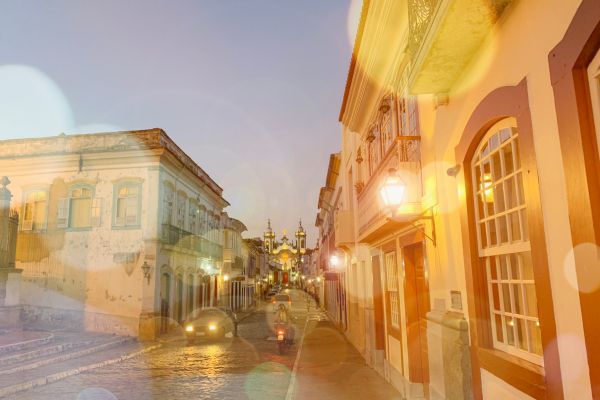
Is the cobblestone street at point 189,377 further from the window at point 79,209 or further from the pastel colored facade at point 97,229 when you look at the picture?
the window at point 79,209

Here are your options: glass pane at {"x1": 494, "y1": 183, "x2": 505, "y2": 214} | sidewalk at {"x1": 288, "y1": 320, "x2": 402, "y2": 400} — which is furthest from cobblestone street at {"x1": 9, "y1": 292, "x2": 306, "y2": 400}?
glass pane at {"x1": 494, "y1": 183, "x2": 505, "y2": 214}

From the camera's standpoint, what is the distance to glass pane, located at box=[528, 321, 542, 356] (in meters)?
3.57

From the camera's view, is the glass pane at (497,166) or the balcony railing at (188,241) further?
the balcony railing at (188,241)

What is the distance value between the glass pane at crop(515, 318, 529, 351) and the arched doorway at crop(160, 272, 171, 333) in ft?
59.7

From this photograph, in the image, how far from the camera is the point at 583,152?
8.66 feet

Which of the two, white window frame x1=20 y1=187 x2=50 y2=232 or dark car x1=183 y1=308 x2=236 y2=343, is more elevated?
white window frame x1=20 y1=187 x2=50 y2=232

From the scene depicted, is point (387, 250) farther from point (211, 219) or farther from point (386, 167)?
point (211, 219)

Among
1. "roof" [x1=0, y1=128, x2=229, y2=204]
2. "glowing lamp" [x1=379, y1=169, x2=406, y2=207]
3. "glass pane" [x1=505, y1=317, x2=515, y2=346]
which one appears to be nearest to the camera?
"glass pane" [x1=505, y1=317, x2=515, y2=346]

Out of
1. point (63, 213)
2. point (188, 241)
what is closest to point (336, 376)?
point (188, 241)

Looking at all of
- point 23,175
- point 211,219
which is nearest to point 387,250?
point 23,175

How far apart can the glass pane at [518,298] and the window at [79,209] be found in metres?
19.5

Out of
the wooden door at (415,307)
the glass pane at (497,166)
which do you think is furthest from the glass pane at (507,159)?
the wooden door at (415,307)

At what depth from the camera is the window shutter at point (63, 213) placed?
20.1 meters

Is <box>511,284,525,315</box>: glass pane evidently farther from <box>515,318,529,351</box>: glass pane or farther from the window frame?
the window frame
